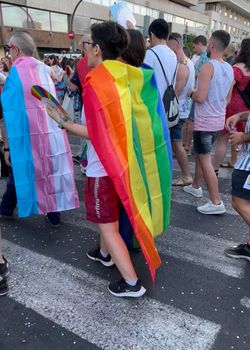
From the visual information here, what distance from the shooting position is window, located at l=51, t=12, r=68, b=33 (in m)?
38.3

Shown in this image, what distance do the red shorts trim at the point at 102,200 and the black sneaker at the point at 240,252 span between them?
3.89ft

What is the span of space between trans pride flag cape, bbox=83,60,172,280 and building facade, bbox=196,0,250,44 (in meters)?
76.1

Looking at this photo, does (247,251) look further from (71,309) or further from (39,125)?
(39,125)

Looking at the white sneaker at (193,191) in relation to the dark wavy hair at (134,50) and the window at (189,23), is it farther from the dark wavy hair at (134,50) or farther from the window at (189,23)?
the window at (189,23)

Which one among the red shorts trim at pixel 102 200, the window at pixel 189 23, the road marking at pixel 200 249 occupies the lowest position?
the road marking at pixel 200 249

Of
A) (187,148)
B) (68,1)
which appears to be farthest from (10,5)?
(187,148)

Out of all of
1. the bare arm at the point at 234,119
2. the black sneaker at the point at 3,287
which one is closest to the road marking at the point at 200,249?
the bare arm at the point at 234,119

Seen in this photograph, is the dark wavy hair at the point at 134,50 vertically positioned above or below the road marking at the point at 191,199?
above

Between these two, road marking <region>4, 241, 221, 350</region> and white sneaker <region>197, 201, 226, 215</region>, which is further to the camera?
white sneaker <region>197, 201, 226, 215</region>

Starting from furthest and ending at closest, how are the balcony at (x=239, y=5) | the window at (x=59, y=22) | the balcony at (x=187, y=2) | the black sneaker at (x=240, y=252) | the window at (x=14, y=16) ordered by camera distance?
the balcony at (x=239, y=5) < the balcony at (x=187, y=2) < the window at (x=59, y=22) < the window at (x=14, y=16) < the black sneaker at (x=240, y=252)

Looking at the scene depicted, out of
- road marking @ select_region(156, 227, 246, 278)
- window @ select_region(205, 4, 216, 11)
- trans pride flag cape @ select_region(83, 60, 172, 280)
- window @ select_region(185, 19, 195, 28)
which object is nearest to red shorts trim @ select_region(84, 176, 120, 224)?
trans pride flag cape @ select_region(83, 60, 172, 280)

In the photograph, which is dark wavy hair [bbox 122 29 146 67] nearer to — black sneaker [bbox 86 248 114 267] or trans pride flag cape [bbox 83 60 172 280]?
trans pride flag cape [bbox 83 60 172 280]

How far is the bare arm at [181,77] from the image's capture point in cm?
414

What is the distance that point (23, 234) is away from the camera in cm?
333
